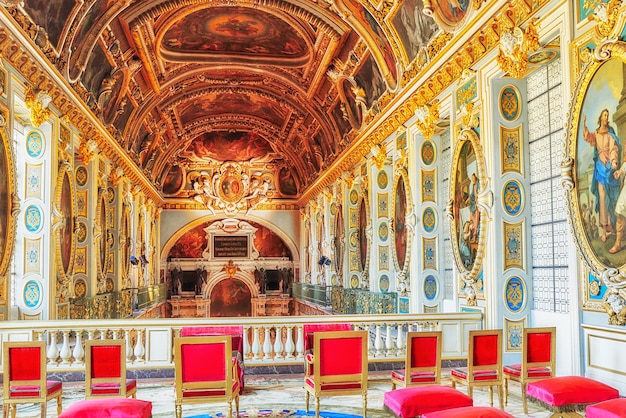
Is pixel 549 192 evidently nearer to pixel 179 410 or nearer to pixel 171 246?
pixel 179 410

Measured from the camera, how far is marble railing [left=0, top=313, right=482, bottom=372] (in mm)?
10773

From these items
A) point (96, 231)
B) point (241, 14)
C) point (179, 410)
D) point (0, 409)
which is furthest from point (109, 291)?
point (179, 410)

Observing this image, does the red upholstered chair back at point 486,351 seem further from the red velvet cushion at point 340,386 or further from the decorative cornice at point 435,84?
the decorative cornice at point 435,84

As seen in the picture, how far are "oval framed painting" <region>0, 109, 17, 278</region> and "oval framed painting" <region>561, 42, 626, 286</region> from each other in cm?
888

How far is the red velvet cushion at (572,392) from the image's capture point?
620 centimetres

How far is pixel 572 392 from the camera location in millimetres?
6234

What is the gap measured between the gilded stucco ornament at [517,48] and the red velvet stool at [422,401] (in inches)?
215

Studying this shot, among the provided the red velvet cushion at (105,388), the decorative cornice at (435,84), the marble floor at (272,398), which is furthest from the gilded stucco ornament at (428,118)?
the red velvet cushion at (105,388)

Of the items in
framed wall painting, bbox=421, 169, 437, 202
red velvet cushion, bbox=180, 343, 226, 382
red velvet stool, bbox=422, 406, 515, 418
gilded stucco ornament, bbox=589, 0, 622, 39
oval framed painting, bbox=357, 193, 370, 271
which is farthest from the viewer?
oval framed painting, bbox=357, 193, 370, 271

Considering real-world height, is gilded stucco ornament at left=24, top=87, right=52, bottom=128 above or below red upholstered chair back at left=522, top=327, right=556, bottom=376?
above

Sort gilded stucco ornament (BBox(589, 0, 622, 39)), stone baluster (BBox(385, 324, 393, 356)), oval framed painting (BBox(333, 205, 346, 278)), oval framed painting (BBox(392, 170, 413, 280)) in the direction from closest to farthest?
gilded stucco ornament (BBox(589, 0, 622, 39))
stone baluster (BBox(385, 324, 393, 356))
oval framed painting (BBox(392, 170, 413, 280))
oval framed painting (BBox(333, 205, 346, 278))

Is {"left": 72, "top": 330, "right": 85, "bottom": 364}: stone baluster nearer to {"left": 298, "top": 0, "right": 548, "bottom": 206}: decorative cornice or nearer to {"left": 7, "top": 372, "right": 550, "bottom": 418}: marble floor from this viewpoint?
{"left": 7, "top": 372, "right": 550, "bottom": 418}: marble floor

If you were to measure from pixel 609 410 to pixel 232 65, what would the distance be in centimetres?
1856

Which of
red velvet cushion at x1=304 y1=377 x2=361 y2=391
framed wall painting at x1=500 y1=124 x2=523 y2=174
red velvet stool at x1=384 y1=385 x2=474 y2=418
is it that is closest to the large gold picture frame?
framed wall painting at x1=500 y1=124 x2=523 y2=174
